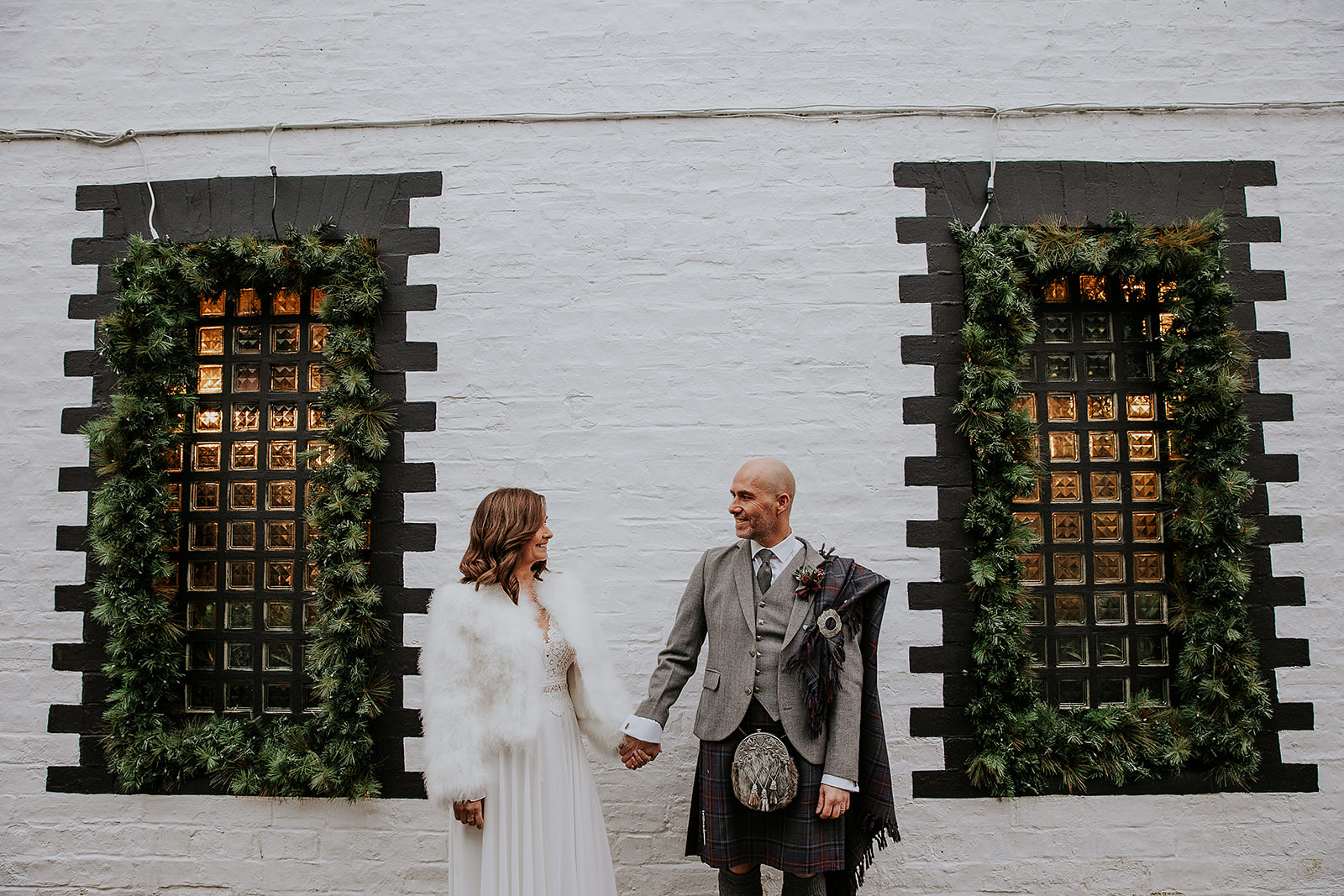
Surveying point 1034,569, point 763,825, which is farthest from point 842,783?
point 1034,569

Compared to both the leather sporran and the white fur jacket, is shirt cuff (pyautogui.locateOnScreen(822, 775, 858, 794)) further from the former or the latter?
the white fur jacket

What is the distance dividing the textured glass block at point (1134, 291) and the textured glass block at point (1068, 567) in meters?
1.30

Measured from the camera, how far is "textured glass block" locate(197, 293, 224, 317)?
3789mm

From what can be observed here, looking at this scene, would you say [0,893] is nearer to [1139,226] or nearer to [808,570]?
[808,570]

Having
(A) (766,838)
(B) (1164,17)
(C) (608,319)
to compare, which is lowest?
(A) (766,838)

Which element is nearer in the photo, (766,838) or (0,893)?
(766,838)

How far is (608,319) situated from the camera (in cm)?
357

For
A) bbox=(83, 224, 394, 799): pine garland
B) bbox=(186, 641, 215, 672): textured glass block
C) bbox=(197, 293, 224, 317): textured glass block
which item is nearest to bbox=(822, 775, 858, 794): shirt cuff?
bbox=(83, 224, 394, 799): pine garland

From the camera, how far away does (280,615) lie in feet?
12.0

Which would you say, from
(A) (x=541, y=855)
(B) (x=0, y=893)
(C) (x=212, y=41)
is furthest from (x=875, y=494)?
(B) (x=0, y=893)

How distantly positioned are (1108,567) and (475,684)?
2981mm

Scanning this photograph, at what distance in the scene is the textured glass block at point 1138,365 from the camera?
11.9 feet

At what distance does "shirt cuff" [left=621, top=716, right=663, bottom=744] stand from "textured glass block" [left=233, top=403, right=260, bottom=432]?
242 cm

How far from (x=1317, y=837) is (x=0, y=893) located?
6.12 meters
